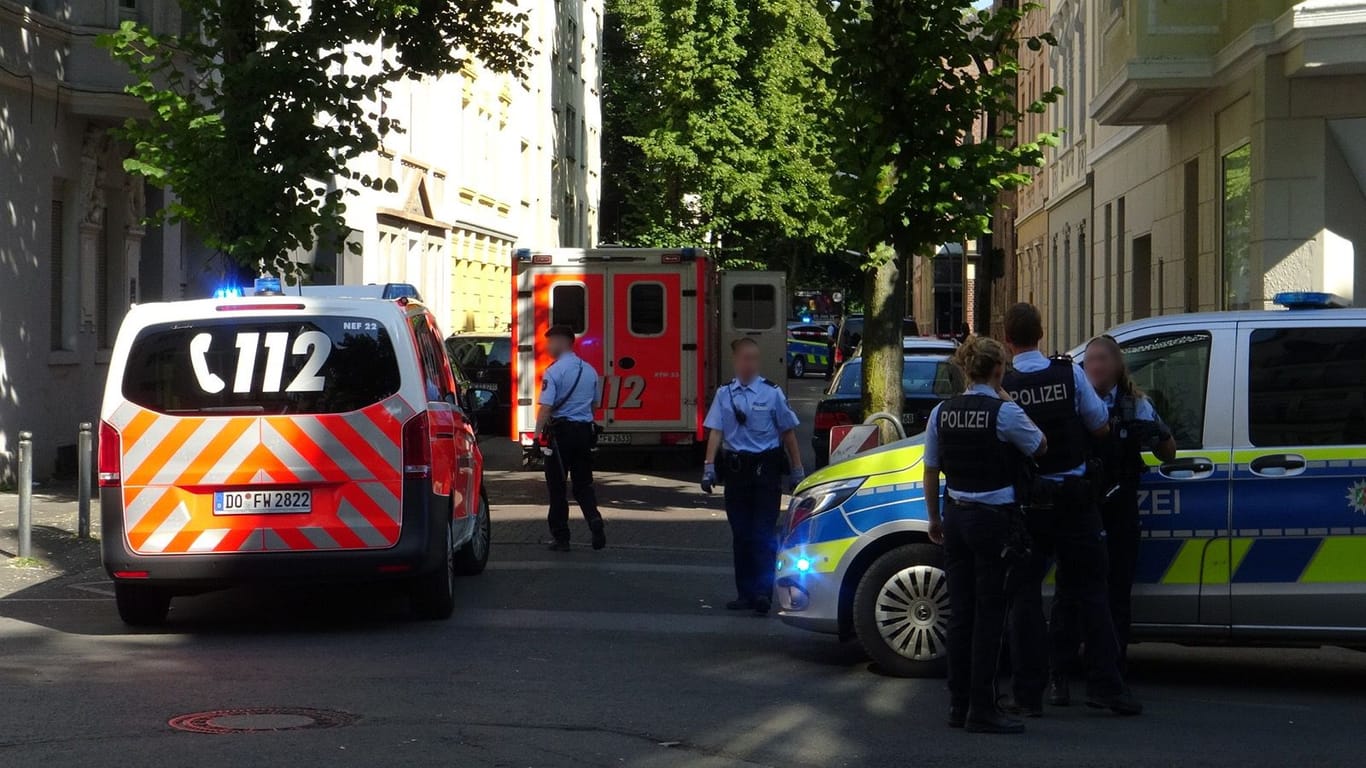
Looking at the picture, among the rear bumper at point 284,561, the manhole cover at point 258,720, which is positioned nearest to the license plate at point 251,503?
the rear bumper at point 284,561

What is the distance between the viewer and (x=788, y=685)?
357 inches

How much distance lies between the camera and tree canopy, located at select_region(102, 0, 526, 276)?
56.8 feet

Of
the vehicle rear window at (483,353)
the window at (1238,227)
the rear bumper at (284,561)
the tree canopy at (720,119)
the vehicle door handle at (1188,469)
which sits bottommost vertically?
the rear bumper at (284,561)

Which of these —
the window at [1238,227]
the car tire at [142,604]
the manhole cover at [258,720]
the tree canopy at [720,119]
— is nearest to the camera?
the manhole cover at [258,720]

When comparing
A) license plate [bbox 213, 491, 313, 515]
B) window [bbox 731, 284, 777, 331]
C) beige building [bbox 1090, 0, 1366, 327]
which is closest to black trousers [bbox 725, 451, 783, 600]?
license plate [bbox 213, 491, 313, 515]

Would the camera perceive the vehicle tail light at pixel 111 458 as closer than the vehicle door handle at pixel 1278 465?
No

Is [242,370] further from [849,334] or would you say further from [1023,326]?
[849,334]

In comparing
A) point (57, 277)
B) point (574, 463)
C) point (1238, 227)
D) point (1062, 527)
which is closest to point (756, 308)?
point (1238, 227)

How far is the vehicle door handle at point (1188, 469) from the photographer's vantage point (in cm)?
880

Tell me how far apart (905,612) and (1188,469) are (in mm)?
1536

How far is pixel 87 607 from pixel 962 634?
647cm

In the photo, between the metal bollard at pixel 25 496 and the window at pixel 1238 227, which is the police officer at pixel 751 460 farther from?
the window at pixel 1238 227

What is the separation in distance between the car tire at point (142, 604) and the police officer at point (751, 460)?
3.36 metres

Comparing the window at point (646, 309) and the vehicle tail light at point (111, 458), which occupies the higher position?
the window at point (646, 309)
